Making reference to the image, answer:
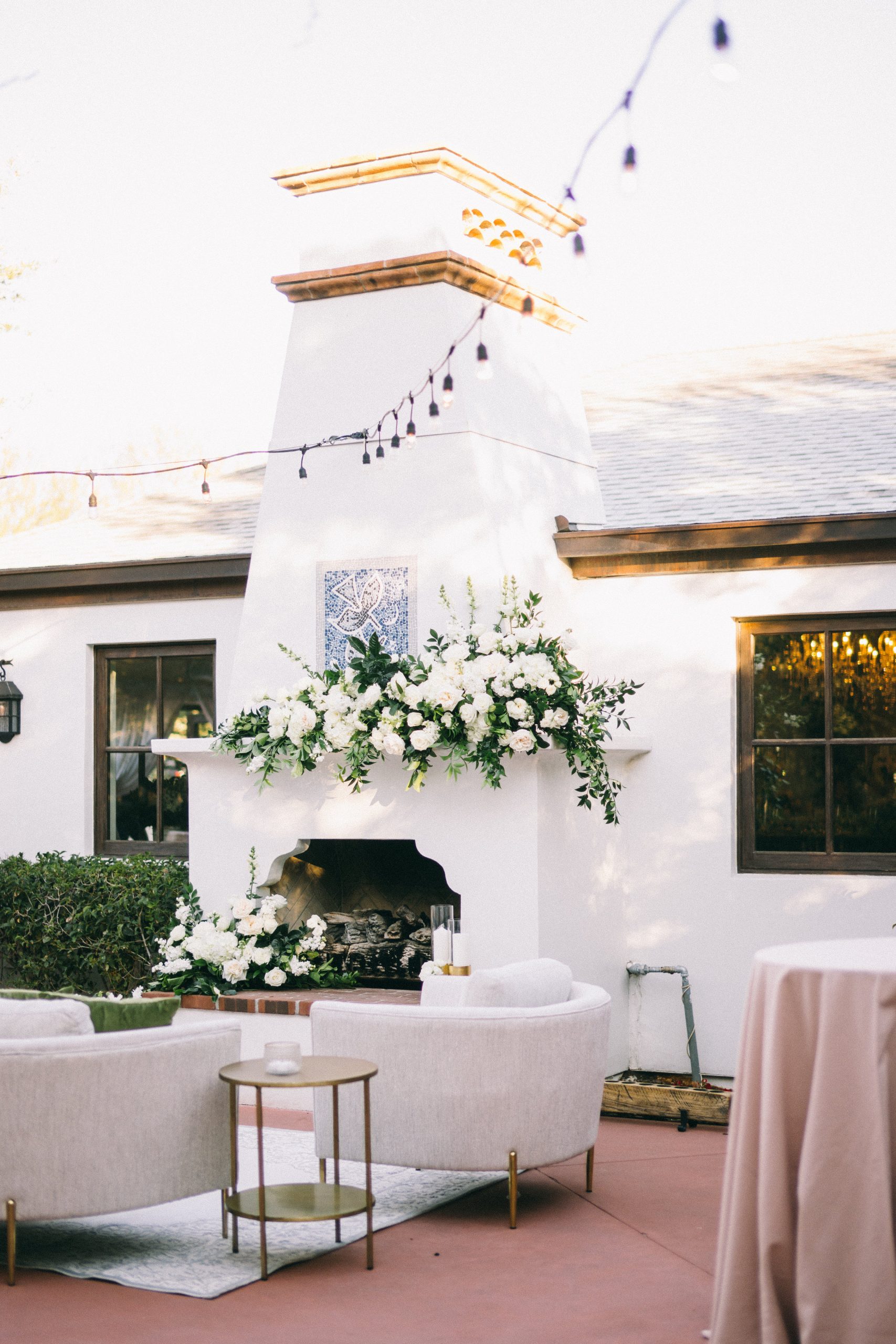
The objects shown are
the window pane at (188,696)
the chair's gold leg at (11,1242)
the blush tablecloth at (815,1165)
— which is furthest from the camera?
the window pane at (188,696)

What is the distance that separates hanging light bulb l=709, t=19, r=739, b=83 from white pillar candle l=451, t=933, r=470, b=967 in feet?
16.0

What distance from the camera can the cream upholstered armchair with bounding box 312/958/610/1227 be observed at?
5.20 m

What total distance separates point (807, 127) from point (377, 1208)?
7.27m

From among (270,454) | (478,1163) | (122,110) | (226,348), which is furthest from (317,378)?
(226,348)

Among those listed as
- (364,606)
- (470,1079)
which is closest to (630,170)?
(470,1079)

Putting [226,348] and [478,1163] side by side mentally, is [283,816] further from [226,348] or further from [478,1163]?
[226,348]

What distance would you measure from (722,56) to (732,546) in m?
4.81

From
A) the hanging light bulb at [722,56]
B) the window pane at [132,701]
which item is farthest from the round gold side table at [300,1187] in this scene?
the window pane at [132,701]

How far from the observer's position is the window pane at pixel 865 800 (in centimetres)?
748

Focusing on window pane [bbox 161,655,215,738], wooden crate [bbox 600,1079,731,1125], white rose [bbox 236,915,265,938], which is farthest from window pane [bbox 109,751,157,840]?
wooden crate [bbox 600,1079,731,1125]

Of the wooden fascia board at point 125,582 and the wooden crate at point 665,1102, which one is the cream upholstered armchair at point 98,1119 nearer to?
the wooden crate at point 665,1102

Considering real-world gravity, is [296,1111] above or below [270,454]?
below

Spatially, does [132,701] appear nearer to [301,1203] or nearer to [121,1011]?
[121,1011]

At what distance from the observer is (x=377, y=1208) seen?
5.44 meters
